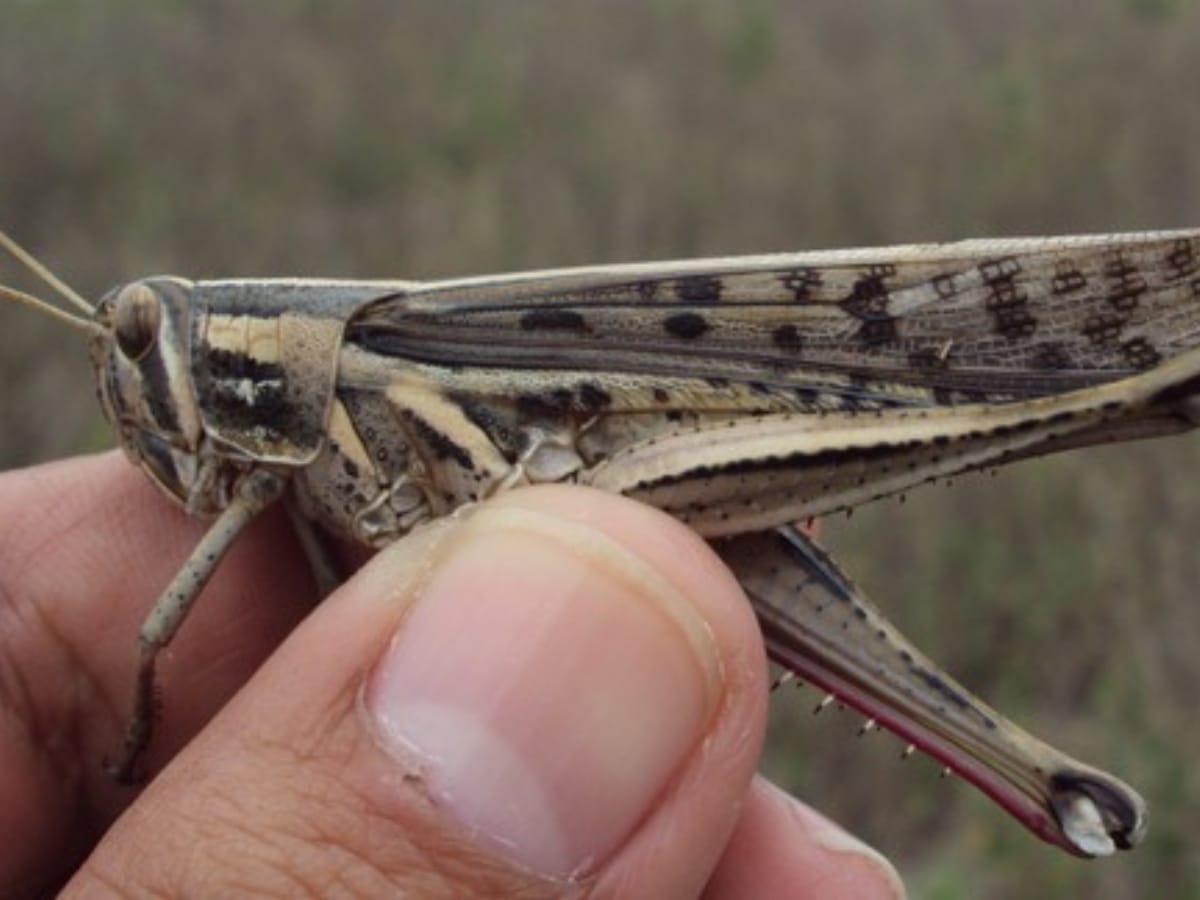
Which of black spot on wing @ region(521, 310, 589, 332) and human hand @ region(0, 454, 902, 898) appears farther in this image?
black spot on wing @ region(521, 310, 589, 332)

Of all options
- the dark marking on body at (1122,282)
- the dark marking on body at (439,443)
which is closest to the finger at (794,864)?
the dark marking on body at (439,443)

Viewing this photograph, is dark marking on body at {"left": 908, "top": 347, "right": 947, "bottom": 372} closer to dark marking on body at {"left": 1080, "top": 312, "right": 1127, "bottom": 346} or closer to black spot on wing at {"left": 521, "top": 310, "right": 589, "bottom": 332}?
dark marking on body at {"left": 1080, "top": 312, "right": 1127, "bottom": 346}

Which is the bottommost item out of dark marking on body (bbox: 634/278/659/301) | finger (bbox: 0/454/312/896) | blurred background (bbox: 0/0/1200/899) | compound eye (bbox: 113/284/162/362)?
blurred background (bbox: 0/0/1200/899)

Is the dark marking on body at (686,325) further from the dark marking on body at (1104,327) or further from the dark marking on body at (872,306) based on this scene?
the dark marking on body at (1104,327)

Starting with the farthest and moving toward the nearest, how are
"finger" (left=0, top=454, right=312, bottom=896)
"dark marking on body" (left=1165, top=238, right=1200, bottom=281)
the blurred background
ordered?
the blurred background, "finger" (left=0, top=454, right=312, bottom=896), "dark marking on body" (left=1165, top=238, right=1200, bottom=281)

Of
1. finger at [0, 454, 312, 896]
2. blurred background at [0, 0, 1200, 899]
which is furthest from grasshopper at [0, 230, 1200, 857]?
blurred background at [0, 0, 1200, 899]

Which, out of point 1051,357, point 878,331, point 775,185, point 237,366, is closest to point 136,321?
point 237,366

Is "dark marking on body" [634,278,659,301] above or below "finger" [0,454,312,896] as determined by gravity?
above

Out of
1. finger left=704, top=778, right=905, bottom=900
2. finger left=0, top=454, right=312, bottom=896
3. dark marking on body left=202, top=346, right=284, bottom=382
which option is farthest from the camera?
finger left=0, top=454, right=312, bottom=896
